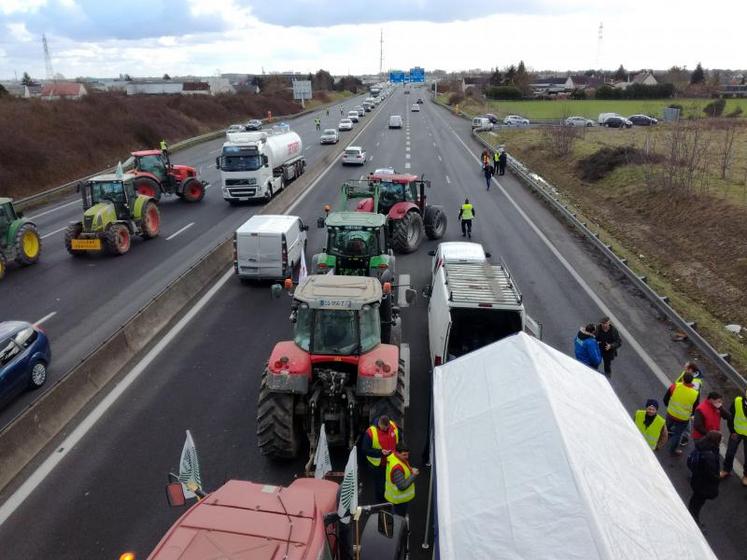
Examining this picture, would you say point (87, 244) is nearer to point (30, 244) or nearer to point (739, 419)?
point (30, 244)

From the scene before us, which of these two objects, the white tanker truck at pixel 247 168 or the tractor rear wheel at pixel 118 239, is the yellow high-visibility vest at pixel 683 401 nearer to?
the tractor rear wheel at pixel 118 239

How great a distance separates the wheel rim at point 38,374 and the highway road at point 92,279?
19cm

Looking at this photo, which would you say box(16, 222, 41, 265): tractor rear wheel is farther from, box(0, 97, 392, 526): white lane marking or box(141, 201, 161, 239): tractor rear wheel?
box(0, 97, 392, 526): white lane marking

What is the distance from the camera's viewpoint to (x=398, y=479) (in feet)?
23.0

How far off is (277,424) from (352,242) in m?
6.37

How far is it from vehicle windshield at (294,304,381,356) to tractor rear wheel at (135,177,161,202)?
21726mm

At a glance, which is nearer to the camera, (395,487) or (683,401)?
(395,487)

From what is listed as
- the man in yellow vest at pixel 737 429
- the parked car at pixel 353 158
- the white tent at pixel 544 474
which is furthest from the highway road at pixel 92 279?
the man in yellow vest at pixel 737 429

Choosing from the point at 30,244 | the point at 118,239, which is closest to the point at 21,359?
the point at 118,239

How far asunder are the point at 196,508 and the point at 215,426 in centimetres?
515

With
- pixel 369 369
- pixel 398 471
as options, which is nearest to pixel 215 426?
pixel 369 369

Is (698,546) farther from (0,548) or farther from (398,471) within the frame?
(0,548)

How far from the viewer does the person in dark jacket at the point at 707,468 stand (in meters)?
7.48

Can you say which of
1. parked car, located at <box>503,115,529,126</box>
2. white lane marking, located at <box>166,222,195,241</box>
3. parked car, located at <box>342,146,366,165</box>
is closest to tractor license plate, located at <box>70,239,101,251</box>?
white lane marking, located at <box>166,222,195,241</box>
